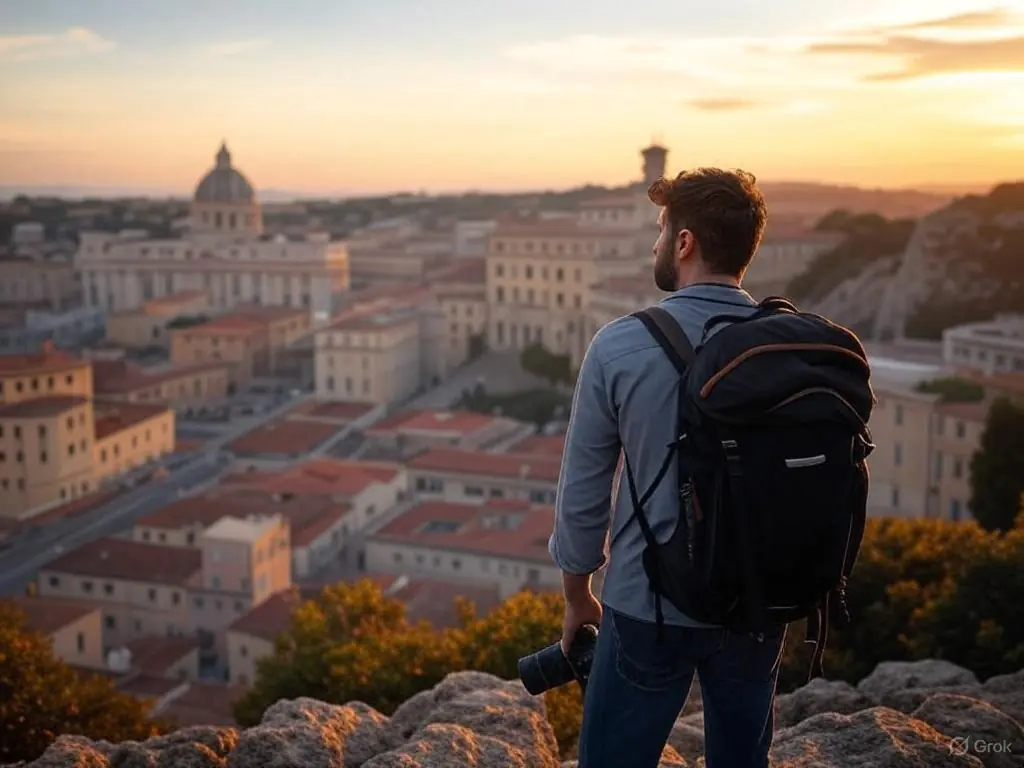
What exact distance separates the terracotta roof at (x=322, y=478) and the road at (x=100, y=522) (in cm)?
193

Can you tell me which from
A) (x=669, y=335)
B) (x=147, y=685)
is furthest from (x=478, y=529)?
(x=669, y=335)

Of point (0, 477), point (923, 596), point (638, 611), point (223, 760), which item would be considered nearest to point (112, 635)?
point (0, 477)

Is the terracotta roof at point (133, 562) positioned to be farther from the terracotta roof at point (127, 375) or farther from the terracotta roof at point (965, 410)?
the terracotta roof at point (127, 375)

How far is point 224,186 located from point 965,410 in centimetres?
6459

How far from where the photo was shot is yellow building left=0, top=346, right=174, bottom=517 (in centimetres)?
3238

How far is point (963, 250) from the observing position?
140ft

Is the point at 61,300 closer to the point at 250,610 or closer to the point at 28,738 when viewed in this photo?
the point at 250,610

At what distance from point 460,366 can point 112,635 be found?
34.7 metres

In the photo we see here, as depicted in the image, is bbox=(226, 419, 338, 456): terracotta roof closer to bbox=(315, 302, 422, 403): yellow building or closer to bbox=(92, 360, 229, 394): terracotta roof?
bbox=(92, 360, 229, 394): terracotta roof

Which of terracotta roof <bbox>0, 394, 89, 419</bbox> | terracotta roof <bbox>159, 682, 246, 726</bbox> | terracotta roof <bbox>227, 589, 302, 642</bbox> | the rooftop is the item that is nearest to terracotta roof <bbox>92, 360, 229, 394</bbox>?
terracotta roof <bbox>0, 394, 89, 419</bbox>

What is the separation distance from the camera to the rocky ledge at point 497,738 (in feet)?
14.2

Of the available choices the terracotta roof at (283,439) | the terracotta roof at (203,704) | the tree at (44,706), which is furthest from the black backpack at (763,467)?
the terracotta roof at (283,439)

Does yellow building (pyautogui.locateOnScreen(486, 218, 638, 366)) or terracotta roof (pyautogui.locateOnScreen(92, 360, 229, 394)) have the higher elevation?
yellow building (pyautogui.locateOnScreen(486, 218, 638, 366))

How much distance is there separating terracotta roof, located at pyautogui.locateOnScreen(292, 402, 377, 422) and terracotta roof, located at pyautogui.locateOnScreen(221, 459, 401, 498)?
1094cm
